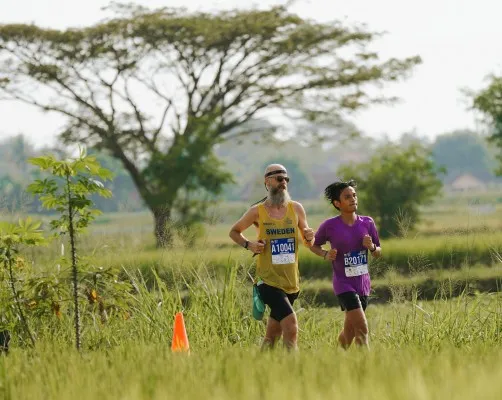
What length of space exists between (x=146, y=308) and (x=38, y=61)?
88.1 ft

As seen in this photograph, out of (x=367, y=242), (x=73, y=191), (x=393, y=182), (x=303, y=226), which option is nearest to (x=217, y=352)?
(x=303, y=226)

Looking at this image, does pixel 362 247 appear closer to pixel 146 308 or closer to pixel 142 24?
pixel 146 308

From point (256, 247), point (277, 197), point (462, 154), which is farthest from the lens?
point (462, 154)

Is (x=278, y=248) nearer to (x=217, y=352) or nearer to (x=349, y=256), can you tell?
(x=349, y=256)

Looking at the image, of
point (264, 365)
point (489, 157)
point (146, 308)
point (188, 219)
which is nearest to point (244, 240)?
point (146, 308)

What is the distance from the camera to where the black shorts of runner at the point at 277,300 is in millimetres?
7738

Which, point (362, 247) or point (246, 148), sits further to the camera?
point (246, 148)

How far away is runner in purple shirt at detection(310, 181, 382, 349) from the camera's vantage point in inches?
313

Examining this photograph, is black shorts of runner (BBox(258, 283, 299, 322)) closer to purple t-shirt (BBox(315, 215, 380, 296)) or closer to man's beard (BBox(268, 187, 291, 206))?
purple t-shirt (BBox(315, 215, 380, 296))

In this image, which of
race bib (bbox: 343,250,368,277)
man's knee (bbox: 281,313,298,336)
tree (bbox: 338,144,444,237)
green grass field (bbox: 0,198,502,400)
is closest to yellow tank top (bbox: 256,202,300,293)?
man's knee (bbox: 281,313,298,336)

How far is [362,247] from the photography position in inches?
314

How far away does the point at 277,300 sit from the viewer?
775 cm

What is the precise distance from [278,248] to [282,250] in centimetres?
3

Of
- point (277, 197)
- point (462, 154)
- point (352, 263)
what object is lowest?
point (352, 263)
